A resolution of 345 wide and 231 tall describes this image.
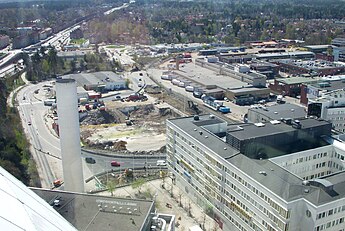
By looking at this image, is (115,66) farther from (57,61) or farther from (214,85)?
(214,85)

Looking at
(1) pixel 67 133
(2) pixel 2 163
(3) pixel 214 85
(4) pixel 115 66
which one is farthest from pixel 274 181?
(4) pixel 115 66

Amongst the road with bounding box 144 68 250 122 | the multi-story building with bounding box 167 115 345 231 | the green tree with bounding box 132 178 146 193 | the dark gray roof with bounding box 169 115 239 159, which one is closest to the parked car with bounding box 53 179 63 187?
the green tree with bounding box 132 178 146 193

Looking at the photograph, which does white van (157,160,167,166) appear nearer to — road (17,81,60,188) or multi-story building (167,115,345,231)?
multi-story building (167,115,345,231)

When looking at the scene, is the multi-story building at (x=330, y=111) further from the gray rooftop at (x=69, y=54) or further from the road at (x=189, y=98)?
the gray rooftop at (x=69, y=54)

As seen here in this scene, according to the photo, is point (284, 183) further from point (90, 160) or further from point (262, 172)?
point (90, 160)

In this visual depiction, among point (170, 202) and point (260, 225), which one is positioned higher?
point (260, 225)

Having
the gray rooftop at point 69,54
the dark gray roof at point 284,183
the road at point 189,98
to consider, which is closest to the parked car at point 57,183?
the dark gray roof at point 284,183
